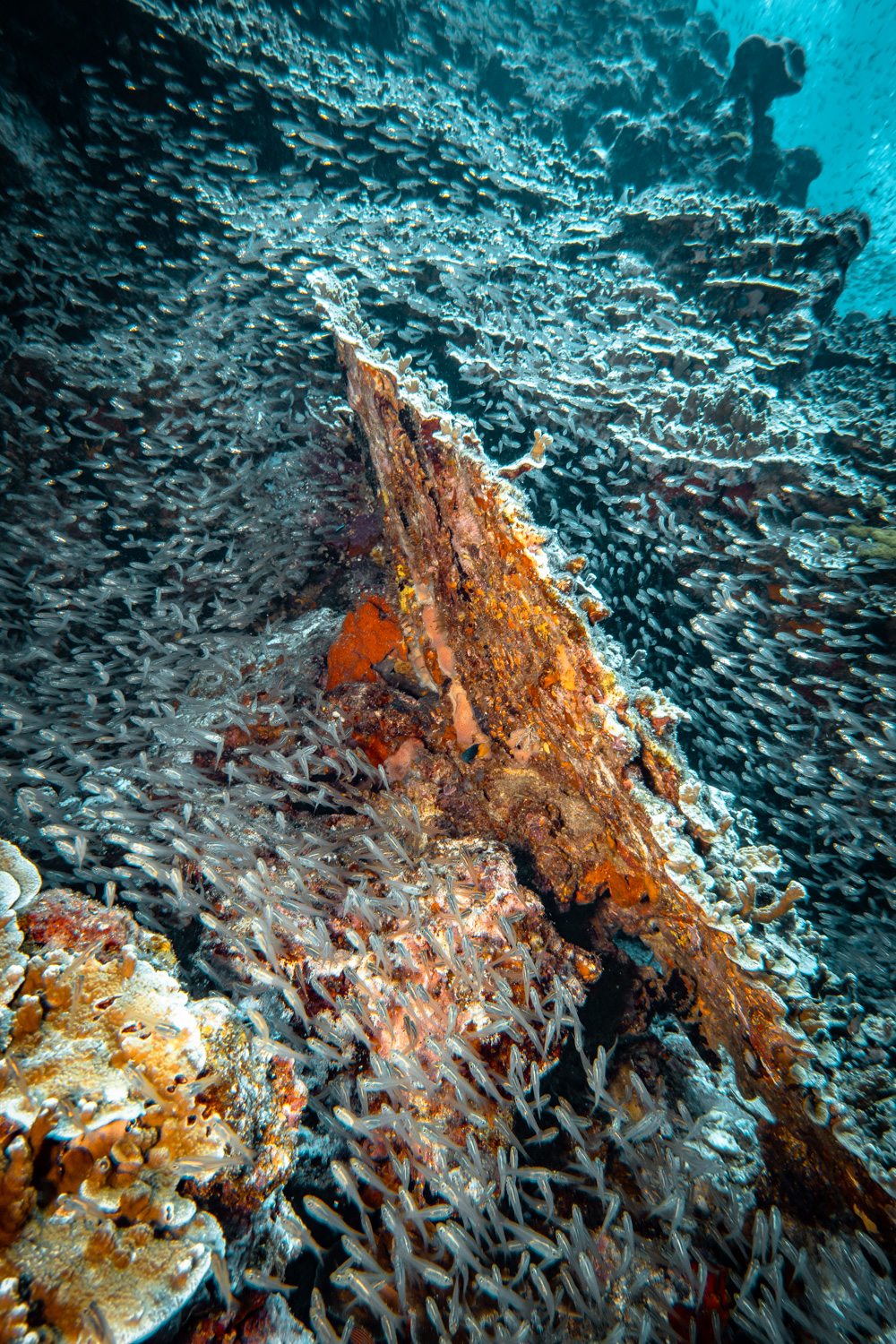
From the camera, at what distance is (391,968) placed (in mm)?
3191

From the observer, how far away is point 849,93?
4075 cm

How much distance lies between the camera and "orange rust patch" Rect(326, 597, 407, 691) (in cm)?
520

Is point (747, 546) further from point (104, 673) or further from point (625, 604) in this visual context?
point (104, 673)

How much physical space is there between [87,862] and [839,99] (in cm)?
6884

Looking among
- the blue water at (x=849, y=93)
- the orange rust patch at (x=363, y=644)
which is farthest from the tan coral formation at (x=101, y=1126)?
the blue water at (x=849, y=93)

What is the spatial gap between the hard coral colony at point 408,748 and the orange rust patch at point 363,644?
7 cm

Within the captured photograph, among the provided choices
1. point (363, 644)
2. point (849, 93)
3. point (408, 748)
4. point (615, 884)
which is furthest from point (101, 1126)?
point (849, 93)

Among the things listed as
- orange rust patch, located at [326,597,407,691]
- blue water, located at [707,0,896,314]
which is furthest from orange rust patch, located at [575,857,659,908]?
blue water, located at [707,0,896,314]

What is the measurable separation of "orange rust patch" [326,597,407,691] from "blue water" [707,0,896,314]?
129 feet

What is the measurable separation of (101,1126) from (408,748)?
Result: 10.1 feet

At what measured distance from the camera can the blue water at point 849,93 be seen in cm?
3528

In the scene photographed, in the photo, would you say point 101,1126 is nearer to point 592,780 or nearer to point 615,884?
point 592,780

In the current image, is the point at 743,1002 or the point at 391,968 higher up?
the point at 743,1002

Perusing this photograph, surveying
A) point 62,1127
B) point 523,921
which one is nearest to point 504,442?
point 523,921
